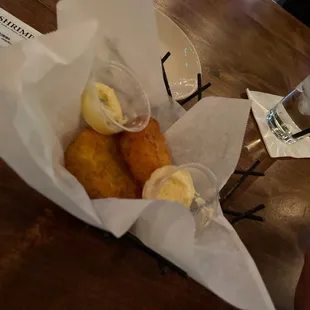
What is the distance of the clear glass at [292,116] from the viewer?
0.92 m

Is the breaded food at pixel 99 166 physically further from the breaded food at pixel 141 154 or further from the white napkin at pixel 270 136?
the white napkin at pixel 270 136

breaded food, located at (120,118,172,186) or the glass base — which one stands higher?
breaded food, located at (120,118,172,186)

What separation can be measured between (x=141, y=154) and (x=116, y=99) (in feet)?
0.28

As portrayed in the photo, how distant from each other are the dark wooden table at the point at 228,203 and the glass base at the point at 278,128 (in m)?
0.04

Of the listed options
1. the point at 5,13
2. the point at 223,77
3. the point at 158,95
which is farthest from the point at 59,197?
the point at 223,77

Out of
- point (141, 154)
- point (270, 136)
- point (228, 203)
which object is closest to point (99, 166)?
point (141, 154)

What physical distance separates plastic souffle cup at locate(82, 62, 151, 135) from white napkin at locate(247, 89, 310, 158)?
0.35 meters

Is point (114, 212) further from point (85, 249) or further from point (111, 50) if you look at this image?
point (111, 50)

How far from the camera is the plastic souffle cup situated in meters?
0.62

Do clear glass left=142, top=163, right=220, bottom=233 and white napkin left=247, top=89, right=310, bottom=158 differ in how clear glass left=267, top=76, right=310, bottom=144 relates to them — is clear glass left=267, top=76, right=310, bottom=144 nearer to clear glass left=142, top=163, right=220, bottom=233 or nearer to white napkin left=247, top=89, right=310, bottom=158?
white napkin left=247, top=89, right=310, bottom=158

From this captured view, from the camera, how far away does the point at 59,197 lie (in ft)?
1.63

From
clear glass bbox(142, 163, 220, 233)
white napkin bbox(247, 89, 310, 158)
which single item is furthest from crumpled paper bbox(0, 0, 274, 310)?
white napkin bbox(247, 89, 310, 158)

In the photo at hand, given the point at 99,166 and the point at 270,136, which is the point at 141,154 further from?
the point at 270,136

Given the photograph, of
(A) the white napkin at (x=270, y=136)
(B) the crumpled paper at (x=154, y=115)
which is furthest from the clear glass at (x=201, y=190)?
(A) the white napkin at (x=270, y=136)
